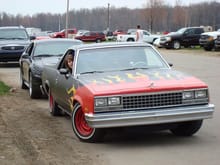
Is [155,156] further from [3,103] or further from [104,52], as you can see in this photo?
[3,103]

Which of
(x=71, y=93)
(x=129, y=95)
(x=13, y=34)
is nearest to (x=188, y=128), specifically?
(x=129, y=95)

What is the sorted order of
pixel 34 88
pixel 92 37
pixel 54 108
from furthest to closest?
pixel 92 37, pixel 34 88, pixel 54 108

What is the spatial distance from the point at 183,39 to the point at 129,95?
113 ft

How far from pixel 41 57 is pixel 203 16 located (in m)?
99.4

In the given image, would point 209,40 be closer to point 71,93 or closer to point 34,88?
point 34,88

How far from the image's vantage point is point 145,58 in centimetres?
869

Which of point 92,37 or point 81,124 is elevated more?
point 81,124

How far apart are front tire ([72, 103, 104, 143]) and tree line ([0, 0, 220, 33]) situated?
7989cm

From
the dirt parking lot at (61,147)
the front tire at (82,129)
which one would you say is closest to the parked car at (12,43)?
the dirt parking lot at (61,147)

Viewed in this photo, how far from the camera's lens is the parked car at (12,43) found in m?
23.7

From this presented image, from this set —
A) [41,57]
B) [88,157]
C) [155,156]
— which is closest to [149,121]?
[155,156]

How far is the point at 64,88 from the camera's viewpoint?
871 centimetres

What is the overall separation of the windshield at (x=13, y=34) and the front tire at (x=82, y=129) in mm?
17056

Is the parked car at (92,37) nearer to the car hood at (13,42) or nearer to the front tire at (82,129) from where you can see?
the car hood at (13,42)
